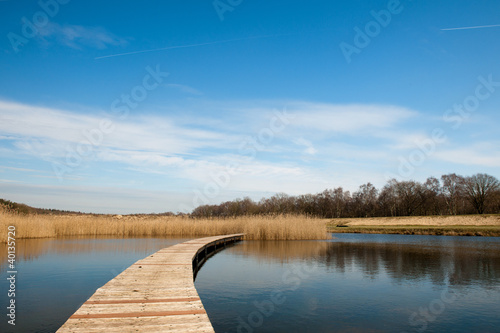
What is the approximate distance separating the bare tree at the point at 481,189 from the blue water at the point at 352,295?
137 feet

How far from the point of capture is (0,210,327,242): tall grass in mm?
20078

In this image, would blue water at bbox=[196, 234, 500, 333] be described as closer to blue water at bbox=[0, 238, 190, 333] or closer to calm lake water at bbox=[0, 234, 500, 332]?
calm lake water at bbox=[0, 234, 500, 332]

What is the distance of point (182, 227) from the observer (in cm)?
2267

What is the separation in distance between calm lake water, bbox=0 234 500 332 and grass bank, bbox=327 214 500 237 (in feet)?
50.5

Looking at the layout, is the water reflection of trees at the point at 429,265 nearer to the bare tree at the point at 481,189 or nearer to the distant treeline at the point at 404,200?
the distant treeline at the point at 404,200

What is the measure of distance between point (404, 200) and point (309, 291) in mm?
52235

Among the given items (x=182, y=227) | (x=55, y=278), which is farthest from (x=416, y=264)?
(x=182, y=227)

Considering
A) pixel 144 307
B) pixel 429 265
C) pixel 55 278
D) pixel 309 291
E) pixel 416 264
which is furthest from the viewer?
pixel 416 264

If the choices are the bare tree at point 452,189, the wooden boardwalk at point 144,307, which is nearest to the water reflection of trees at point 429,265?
the wooden boardwalk at point 144,307

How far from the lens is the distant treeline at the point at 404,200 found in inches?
1887

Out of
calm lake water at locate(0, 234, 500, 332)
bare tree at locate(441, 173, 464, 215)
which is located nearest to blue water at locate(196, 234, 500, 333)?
calm lake water at locate(0, 234, 500, 332)

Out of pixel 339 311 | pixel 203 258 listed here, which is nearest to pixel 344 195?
pixel 203 258

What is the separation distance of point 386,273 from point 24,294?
8.46 meters

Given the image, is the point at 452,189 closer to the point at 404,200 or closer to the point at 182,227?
the point at 404,200
